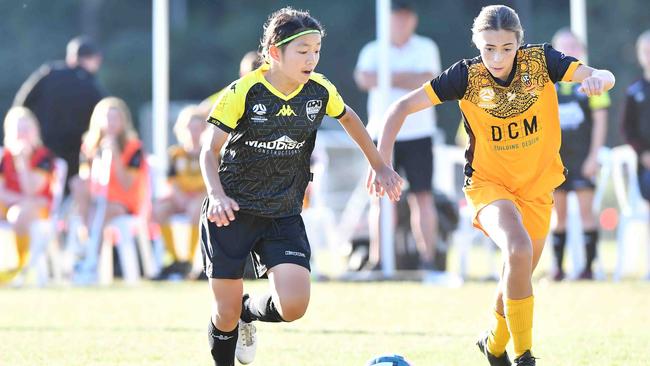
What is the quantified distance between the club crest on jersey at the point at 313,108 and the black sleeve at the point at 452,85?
0.52 metres

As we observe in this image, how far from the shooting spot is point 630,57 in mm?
23094

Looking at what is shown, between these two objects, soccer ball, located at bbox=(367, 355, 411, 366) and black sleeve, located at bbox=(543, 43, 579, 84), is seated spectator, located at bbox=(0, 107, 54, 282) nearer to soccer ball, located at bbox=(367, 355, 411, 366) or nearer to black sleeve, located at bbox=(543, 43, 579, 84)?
black sleeve, located at bbox=(543, 43, 579, 84)

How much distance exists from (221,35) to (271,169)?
21583 mm

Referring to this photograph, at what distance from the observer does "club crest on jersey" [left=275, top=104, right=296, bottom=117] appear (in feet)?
18.6

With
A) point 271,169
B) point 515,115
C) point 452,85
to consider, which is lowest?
point 271,169

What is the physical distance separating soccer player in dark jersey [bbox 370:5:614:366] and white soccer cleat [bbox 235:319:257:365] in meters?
1.07

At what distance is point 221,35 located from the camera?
2705cm

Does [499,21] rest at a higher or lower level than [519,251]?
higher

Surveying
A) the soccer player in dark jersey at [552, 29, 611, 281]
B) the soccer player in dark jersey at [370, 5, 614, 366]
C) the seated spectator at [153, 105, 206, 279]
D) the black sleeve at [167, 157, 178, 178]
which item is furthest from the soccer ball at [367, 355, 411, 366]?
the black sleeve at [167, 157, 178, 178]

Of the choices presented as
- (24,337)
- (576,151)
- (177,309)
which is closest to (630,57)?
(576,151)

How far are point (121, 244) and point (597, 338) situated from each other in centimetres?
554

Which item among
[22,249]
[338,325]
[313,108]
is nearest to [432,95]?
[313,108]

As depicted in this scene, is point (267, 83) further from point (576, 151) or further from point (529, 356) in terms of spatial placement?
point (576, 151)

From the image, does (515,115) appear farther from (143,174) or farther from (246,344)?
(143,174)
